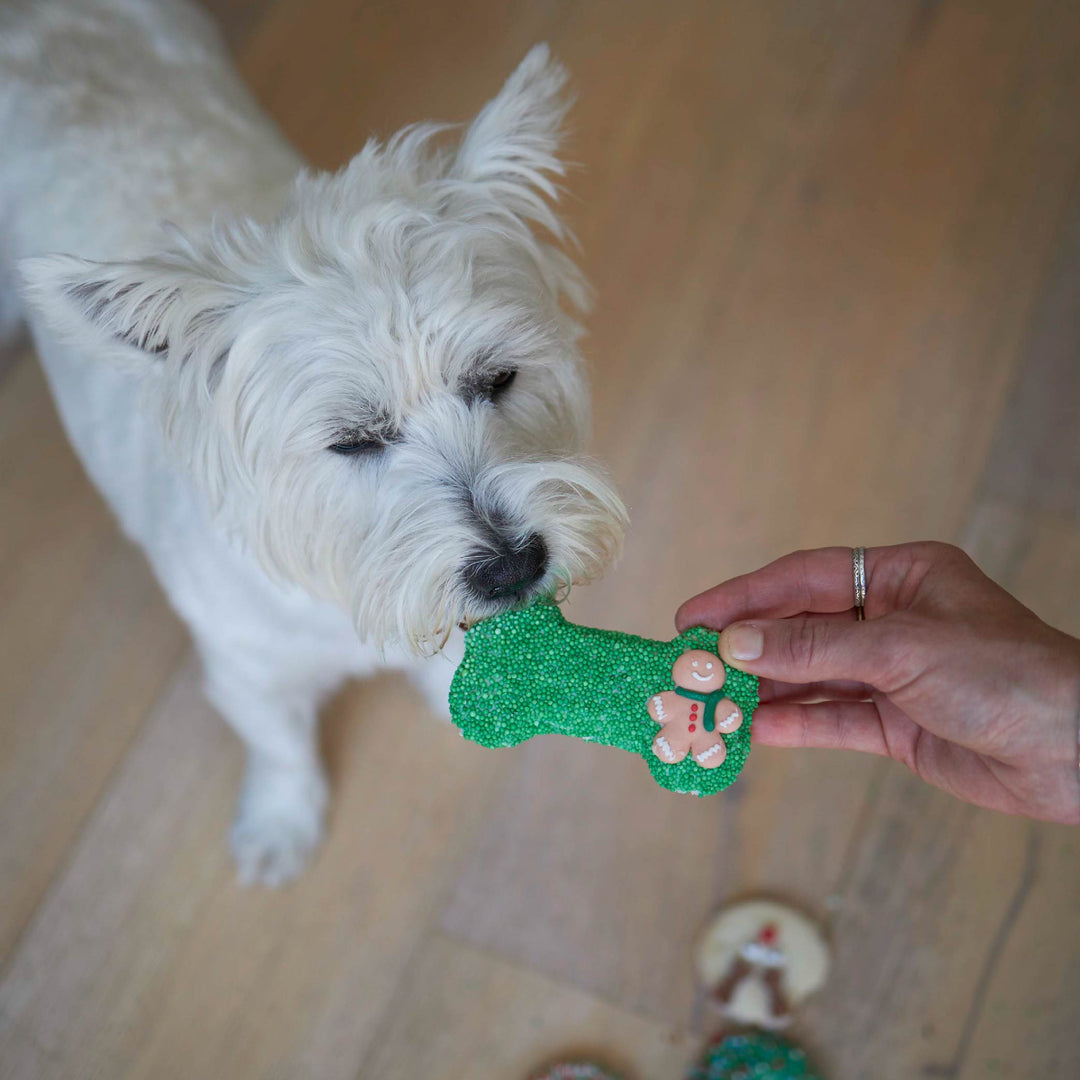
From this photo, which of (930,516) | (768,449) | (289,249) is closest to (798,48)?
(768,449)

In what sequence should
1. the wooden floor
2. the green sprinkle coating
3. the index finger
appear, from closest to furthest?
the index finger → the green sprinkle coating → the wooden floor

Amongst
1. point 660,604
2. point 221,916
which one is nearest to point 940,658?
point 660,604

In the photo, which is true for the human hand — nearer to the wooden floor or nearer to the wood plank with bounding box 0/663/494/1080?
Answer: the wooden floor

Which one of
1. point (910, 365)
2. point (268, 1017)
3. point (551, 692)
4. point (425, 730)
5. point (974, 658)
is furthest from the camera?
point (910, 365)

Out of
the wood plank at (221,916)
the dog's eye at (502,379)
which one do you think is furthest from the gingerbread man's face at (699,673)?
the wood plank at (221,916)

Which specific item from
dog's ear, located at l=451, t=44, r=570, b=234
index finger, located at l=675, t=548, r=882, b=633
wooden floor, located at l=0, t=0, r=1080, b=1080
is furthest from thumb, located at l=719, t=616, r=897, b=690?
wooden floor, located at l=0, t=0, r=1080, b=1080

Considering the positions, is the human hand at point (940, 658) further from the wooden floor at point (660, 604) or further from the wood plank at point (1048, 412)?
the wood plank at point (1048, 412)

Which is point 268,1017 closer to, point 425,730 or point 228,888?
point 228,888
